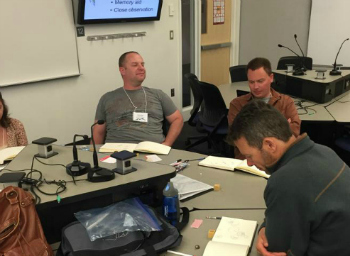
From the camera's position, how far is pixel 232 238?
4.83ft

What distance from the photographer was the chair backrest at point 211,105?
3.45 meters

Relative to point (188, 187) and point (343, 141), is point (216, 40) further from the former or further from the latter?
point (188, 187)

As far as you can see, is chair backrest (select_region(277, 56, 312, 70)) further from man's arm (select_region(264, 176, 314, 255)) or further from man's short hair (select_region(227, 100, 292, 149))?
man's arm (select_region(264, 176, 314, 255))

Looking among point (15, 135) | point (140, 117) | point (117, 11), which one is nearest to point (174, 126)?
point (140, 117)

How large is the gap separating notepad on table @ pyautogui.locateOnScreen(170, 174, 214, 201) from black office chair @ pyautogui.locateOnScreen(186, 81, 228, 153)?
1586mm

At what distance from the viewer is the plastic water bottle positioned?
63.0 inches

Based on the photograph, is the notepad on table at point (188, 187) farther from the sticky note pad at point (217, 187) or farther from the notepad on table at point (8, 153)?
the notepad on table at point (8, 153)

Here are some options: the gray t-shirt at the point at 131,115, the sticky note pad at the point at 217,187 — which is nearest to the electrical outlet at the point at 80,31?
the gray t-shirt at the point at 131,115

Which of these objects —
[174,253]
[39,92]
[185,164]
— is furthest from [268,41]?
[174,253]

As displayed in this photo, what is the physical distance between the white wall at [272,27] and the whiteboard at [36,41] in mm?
3144

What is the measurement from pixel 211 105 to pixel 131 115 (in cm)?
102

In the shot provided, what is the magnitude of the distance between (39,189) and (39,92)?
252 centimetres

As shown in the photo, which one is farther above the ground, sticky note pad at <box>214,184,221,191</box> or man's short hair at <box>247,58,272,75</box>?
man's short hair at <box>247,58,272,75</box>

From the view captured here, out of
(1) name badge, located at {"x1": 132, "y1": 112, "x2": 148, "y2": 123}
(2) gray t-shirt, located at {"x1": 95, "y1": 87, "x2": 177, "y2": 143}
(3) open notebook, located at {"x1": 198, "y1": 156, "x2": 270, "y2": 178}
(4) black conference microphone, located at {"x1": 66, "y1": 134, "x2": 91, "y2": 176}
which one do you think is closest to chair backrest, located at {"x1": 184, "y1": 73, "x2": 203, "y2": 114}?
(2) gray t-shirt, located at {"x1": 95, "y1": 87, "x2": 177, "y2": 143}
